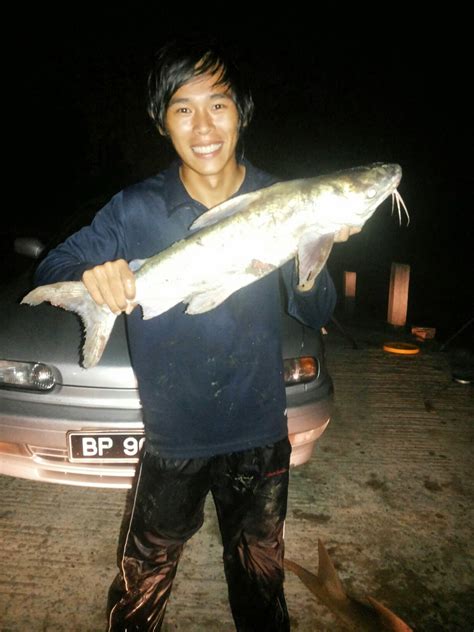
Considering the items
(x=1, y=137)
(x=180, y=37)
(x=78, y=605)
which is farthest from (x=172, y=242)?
Result: (x=1, y=137)

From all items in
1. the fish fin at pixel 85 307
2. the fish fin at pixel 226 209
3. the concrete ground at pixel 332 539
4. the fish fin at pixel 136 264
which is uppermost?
the fish fin at pixel 226 209

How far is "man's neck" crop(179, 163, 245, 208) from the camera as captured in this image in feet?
5.91

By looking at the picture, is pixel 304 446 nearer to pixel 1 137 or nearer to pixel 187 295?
pixel 187 295

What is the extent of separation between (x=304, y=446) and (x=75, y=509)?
4.68ft

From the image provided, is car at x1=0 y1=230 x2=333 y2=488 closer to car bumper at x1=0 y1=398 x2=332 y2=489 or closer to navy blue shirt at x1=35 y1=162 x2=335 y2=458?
car bumper at x1=0 y1=398 x2=332 y2=489

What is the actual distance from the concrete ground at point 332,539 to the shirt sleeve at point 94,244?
1498mm

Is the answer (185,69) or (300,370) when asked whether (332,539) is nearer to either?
(300,370)

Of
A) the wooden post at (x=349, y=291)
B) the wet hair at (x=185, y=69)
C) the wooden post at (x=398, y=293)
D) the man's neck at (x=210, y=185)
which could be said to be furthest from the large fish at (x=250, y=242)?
the wooden post at (x=349, y=291)

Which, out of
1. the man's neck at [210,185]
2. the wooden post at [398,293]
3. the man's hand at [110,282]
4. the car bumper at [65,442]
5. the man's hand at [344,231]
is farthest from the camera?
the wooden post at [398,293]

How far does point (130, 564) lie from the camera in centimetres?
180

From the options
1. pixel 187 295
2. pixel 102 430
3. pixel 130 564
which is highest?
pixel 187 295

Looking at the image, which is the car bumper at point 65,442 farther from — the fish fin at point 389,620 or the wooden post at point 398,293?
the wooden post at point 398,293

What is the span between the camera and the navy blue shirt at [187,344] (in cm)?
170

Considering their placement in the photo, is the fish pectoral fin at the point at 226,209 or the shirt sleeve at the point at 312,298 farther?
the shirt sleeve at the point at 312,298
